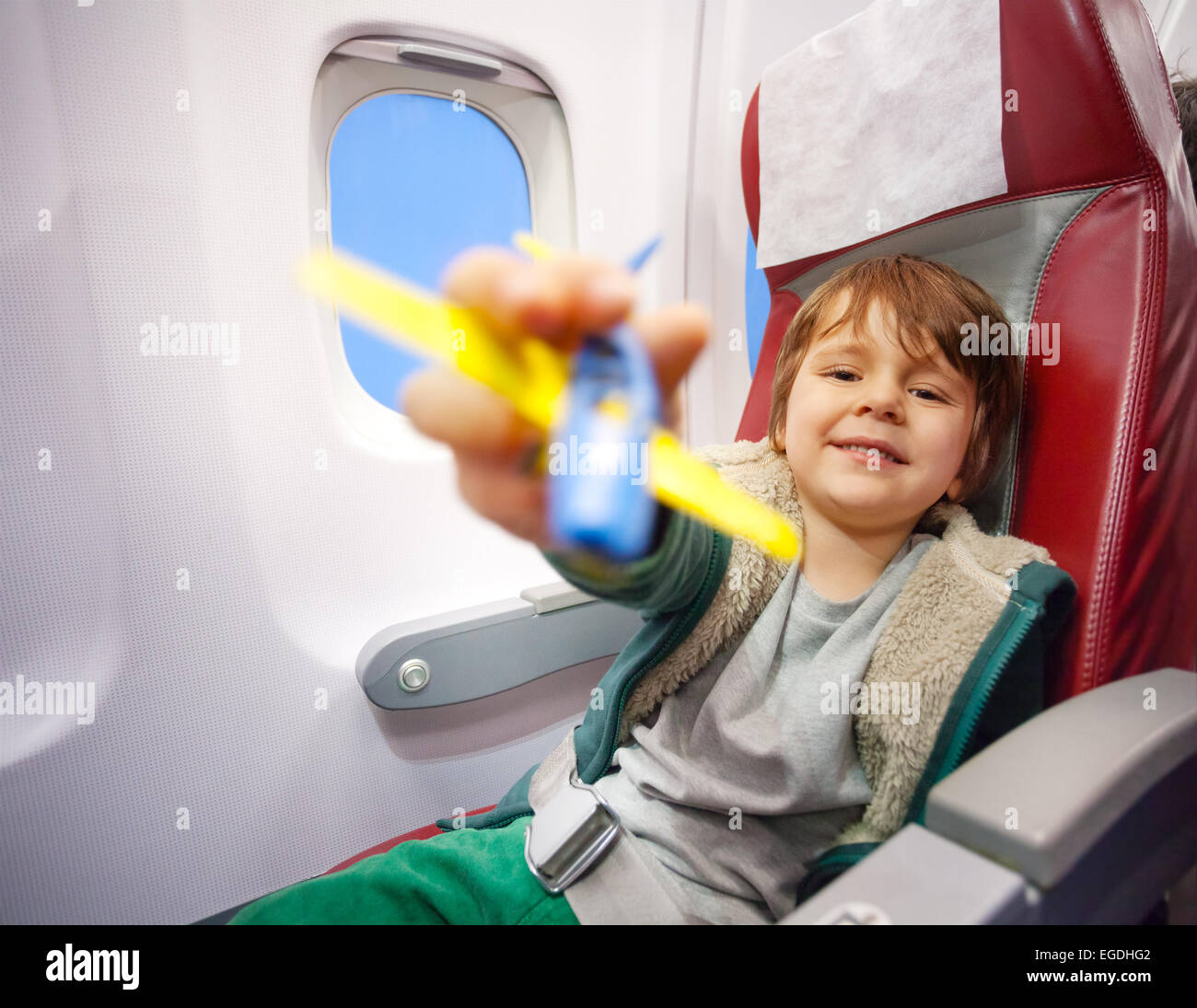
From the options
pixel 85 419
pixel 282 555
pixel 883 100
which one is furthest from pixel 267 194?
pixel 883 100

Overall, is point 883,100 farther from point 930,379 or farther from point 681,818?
point 681,818

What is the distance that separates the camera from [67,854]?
104cm

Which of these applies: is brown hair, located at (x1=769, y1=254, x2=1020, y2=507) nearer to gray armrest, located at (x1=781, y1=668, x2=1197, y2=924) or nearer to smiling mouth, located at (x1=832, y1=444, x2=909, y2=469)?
smiling mouth, located at (x1=832, y1=444, x2=909, y2=469)

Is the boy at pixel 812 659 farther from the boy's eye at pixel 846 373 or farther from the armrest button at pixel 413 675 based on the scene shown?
the armrest button at pixel 413 675

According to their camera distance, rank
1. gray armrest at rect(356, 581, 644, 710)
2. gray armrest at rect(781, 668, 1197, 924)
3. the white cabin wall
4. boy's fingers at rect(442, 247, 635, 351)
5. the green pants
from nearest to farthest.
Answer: boy's fingers at rect(442, 247, 635, 351)
gray armrest at rect(781, 668, 1197, 924)
the green pants
the white cabin wall
gray armrest at rect(356, 581, 644, 710)

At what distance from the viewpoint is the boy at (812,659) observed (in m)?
0.69

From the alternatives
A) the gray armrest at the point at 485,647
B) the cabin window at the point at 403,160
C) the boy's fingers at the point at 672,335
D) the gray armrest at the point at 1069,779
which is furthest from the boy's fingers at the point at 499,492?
the cabin window at the point at 403,160

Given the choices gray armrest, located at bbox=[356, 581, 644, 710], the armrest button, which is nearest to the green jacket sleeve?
gray armrest, located at bbox=[356, 581, 644, 710]

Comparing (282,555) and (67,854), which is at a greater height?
(282,555)

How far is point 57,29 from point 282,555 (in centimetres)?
86

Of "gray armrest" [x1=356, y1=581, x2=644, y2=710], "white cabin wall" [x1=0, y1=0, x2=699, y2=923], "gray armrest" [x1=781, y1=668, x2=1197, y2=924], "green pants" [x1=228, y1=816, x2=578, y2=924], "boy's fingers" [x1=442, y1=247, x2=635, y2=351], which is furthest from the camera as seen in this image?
"gray armrest" [x1=356, y1=581, x2=644, y2=710]

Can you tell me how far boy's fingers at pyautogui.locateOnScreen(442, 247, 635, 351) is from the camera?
295mm

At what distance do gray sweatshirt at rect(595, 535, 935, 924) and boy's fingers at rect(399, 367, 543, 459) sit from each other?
1.68ft

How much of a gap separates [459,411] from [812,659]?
58cm
